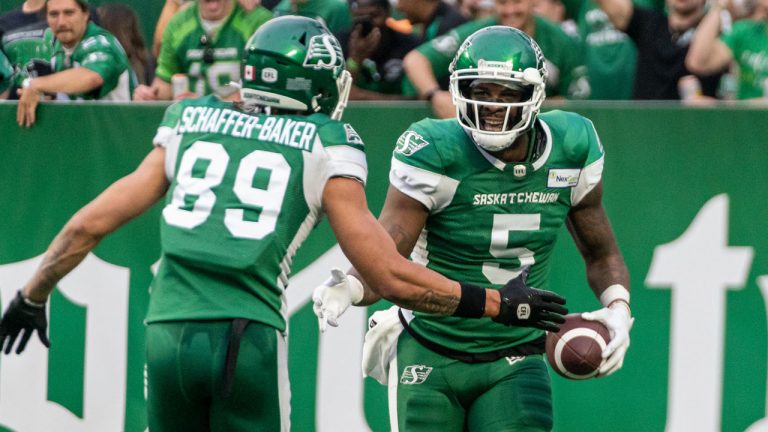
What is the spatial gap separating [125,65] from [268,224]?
3.62 metres

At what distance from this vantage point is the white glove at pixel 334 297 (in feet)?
14.3

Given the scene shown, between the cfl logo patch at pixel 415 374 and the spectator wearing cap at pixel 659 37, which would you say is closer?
the cfl logo patch at pixel 415 374

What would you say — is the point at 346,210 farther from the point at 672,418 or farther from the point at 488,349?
the point at 672,418

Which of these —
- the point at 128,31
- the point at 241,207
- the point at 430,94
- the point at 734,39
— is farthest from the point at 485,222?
the point at 128,31

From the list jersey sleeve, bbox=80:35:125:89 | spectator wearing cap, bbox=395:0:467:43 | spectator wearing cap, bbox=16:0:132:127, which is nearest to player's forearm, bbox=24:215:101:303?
spectator wearing cap, bbox=16:0:132:127

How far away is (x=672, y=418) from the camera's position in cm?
607

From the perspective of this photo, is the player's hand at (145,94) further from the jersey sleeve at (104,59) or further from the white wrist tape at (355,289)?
the white wrist tape at (355,289)

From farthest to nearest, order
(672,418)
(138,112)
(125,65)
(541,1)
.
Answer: (541,1) < (125,65) < (138,112) < (672,418)

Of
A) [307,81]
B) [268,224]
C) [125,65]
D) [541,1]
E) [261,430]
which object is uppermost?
[541,1]

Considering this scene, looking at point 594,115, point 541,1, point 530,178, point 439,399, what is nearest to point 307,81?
point 530,178

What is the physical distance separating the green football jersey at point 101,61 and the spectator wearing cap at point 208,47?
5.3 inches

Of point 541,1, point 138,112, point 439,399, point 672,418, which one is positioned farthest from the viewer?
point 541,1

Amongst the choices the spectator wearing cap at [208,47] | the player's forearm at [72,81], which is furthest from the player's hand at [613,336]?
the spectator wearing cap at [208,47]

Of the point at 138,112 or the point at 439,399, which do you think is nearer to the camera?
the point at 439,399
